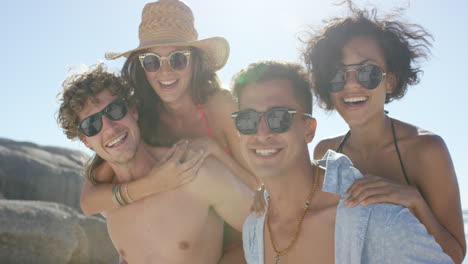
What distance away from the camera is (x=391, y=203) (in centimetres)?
241

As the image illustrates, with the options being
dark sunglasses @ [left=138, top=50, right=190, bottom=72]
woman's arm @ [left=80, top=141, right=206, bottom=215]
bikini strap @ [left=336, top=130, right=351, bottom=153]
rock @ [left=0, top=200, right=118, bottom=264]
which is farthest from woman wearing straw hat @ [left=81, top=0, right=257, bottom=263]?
rock @ [left=0, top=200, right=118, bottom=264]

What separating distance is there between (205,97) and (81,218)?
5.79 metres

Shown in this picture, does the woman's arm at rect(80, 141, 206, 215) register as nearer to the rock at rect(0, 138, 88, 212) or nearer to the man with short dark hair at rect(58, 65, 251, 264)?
the man with short dark hair at rect(58, 65, 251, 264)

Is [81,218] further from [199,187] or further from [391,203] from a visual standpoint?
[391,203]

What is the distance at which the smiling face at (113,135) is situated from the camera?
370 cm

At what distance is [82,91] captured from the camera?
12.3 feet

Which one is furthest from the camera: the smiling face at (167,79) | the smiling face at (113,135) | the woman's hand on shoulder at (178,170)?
the smiling face at (167,79)

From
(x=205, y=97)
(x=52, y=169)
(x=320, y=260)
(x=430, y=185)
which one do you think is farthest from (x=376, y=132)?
(x=52, y=169)

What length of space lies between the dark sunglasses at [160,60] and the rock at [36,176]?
7.41m

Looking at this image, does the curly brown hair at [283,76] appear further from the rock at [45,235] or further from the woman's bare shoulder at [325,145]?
the rock at [45,235]

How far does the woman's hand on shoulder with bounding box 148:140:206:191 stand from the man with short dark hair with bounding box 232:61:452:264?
0.64m

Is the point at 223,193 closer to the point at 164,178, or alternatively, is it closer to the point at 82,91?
the point at 164,178

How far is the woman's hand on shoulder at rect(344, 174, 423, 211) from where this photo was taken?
2.37m

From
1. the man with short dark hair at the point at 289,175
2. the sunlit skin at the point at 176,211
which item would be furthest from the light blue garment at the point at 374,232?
the sunlit skin at the point at 176,211
